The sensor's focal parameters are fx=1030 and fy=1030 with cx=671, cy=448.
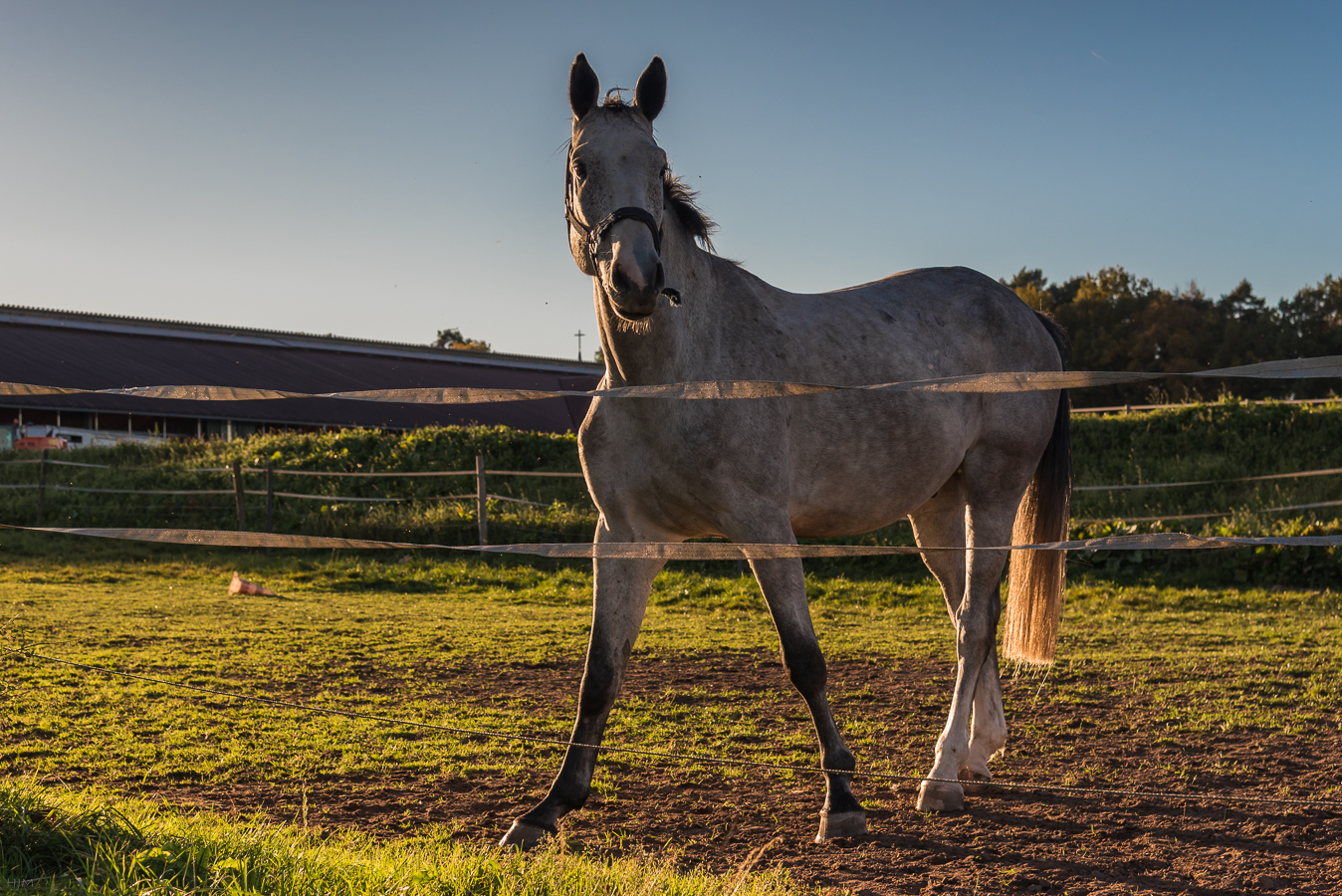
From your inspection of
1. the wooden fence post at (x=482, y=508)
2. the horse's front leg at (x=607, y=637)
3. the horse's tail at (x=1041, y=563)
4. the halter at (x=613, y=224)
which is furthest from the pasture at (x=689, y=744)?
the wooden fence post at (x=482, y=508)

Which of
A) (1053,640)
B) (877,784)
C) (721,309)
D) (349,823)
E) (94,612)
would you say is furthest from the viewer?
(94,612)

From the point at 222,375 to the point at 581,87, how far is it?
30830 millimetres

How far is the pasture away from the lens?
3.22 metres

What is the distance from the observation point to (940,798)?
157 inches

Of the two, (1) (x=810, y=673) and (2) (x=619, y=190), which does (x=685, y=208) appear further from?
(1) (x=810, y=673)

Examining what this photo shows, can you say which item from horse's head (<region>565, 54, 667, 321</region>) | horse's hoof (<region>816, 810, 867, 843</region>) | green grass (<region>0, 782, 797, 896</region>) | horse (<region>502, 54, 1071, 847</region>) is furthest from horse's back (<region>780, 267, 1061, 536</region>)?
green grass (<region>0, 782, 797, 896</region>)

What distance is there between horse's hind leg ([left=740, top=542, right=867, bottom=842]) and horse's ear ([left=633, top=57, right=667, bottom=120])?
5.45ft

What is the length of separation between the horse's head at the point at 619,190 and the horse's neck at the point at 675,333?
0.88ft

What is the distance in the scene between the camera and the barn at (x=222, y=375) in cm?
2492

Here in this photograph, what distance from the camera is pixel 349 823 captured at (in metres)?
3.62

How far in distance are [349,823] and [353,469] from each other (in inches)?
607

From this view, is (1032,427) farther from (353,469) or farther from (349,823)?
(353,469)

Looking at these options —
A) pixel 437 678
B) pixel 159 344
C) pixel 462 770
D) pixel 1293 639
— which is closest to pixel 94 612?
pixel 437 678

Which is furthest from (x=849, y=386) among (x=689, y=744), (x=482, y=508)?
(x=482, y=508)
